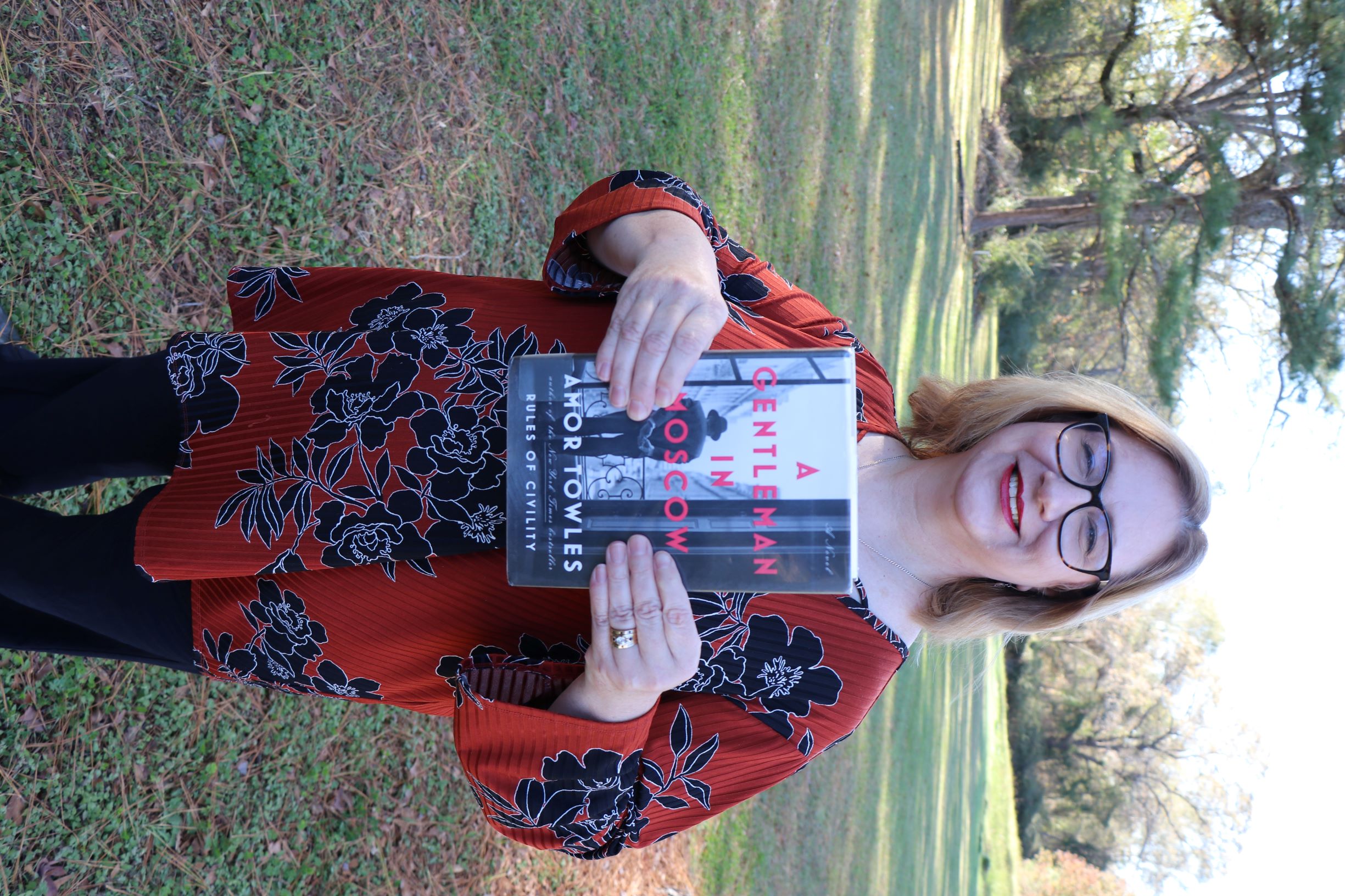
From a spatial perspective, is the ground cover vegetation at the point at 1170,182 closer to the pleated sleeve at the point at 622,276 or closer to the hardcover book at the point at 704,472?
the pleated sleeve at the point at 622,276

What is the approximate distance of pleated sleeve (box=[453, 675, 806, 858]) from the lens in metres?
1.54

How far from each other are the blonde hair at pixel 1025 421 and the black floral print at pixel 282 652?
1226mm

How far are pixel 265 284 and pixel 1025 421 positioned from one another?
1701 mm

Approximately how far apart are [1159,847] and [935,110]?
22120 millimetres

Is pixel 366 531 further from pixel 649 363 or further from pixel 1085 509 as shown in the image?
pixel 1085 509

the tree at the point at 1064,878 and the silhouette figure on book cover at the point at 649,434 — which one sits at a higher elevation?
the silhouette figure on book cover at the point at 649,434

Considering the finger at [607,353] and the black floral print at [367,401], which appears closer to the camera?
the finger at [607,353]

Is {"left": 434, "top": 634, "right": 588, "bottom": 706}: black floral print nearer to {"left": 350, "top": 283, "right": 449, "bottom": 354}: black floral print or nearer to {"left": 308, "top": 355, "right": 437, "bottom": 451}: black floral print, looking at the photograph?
{"left": 308, "top": 355, "right": 437, "bottom": 451}: black floral print

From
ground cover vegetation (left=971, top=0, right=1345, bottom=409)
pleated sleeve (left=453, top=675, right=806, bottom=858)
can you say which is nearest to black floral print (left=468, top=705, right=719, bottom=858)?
pleated sleeve (left=453, top=675, right=806, bottom=858)

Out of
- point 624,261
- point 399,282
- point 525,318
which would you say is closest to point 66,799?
point 399,282

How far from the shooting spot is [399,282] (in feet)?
5.88

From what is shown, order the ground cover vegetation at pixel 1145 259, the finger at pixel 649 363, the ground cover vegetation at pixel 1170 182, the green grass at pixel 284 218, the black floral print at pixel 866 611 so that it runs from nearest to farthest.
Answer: the finger at pixel 649 363, the black floral print at pixel 866 611, the green grass at pixel 284 218, the ground cover vegetation at pixel 1170 182, the ground cover vegetation at pixel 1145 259

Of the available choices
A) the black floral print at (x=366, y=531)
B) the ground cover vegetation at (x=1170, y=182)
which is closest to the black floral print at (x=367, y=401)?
the black floral print at (x=366, y=531)

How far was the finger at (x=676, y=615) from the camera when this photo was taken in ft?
4.41
